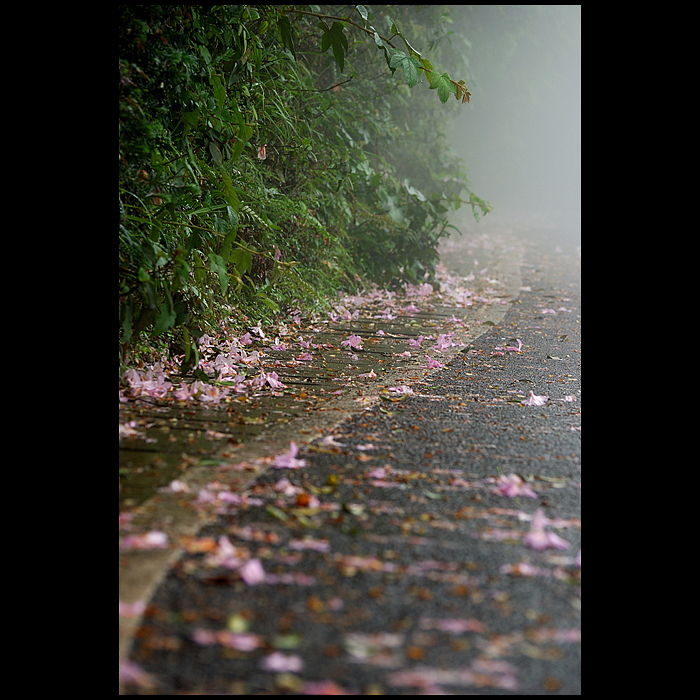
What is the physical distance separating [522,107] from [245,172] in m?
23.9

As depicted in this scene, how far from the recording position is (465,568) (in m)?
1.51

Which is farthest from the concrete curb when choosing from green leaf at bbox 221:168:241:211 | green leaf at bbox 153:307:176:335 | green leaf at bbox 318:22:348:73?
green leaf at bbox 318:22:348:73

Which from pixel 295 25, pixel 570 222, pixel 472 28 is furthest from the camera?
pixel 570 222

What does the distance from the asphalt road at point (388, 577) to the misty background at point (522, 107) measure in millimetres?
12788

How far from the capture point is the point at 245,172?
410 centimetres

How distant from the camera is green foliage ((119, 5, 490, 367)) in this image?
2.64 m

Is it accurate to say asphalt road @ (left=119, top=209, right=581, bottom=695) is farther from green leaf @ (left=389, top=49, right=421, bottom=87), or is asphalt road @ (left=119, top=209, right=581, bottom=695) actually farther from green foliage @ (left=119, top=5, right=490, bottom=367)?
green leaf @ (left=389, top=49, right=421, bottom=87)

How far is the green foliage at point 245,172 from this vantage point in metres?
2.64

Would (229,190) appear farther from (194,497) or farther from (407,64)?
(194,497)

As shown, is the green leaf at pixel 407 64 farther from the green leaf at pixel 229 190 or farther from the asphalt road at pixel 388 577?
the asphalt road at pixel 388 577

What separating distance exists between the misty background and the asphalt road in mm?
12788
